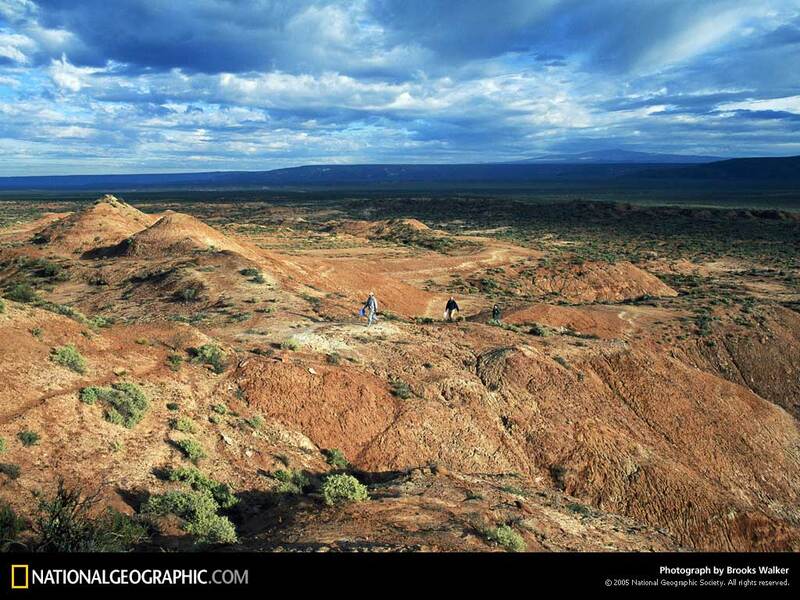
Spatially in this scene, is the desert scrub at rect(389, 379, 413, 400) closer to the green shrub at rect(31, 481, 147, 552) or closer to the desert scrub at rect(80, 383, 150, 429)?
the desert scrub at rect(80, 383, 150, 429)

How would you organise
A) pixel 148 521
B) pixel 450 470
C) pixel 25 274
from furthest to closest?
1. pixel 25 274
2. pixel 450 470
3. pixel 148 521

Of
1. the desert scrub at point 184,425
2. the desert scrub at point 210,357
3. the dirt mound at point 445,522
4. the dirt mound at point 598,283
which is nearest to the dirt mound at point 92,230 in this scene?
the desert scrub at point 210,357

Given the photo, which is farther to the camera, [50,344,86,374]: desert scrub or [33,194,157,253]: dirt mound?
[33,194,157,253]: dirt mound

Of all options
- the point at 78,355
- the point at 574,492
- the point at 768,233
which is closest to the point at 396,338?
the point at 574,492
